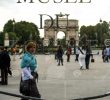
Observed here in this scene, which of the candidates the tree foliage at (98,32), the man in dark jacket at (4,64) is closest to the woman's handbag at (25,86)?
the man in dark jacket at (4,64)

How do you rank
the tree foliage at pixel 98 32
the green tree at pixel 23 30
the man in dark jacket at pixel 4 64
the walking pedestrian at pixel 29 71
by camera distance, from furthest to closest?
1. the tree foliage at pixel 98 32
2. the green tree at pixel 23 30
3. the man in dark jacket at pixel 4 64
4. the walking pedestrian at pixel 29 71

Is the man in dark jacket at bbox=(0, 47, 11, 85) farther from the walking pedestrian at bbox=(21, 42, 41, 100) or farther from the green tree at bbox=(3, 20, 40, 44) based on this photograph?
the green tree at bbox=(3, 20, 40, 44)

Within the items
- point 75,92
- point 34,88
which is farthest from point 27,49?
point 75,92

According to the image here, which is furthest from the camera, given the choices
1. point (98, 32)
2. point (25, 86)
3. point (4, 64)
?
point (98, 32)

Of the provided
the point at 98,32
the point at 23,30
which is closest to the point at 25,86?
the point at 23,30

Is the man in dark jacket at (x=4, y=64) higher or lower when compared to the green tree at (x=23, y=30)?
lower

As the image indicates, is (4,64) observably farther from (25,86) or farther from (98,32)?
(98,32)

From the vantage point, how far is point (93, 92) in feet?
58.9

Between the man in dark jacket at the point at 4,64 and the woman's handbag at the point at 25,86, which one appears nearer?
the woman's handbag at the point at 25,86

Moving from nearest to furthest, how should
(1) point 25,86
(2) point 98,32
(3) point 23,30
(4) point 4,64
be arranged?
(1) point 25,86, (4) point 4,64, (3) point 23,30, (2) point 98,32

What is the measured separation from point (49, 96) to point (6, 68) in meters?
4.44

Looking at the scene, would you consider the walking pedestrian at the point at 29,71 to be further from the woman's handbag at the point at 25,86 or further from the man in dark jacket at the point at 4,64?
the man in dark jacket at the point at 4,64

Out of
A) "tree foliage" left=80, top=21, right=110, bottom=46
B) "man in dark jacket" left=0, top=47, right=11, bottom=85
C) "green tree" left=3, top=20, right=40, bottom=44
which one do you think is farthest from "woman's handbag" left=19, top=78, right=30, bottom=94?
"tree foliage" left=80, top=21, right=110, bottom=46

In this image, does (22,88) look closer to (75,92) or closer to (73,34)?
(75,92)
